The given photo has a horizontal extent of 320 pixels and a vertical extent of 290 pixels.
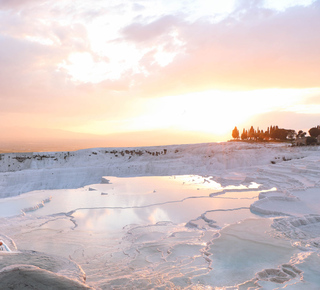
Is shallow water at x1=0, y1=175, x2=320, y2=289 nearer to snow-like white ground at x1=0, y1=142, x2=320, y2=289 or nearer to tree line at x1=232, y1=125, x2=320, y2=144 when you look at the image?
snow-like white ground at x1=0, y1=142, x2=320, y2=289

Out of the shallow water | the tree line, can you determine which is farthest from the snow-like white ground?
the tree line

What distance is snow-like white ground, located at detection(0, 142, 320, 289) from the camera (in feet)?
20.6

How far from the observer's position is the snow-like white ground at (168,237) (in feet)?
20.6

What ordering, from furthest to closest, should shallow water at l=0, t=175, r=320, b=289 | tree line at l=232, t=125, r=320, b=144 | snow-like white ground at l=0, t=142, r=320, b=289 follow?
tree line at l=232, t=125, r=320, b=144 → shallow water at l=0, t=175, r=320, b=289 → snow-like white ground at l=0, t=142, r=320, b=289

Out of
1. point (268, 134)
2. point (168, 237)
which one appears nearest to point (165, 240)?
point (168, 237)

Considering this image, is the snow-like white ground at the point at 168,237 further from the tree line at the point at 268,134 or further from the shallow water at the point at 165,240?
the tree line at the point at 268,134

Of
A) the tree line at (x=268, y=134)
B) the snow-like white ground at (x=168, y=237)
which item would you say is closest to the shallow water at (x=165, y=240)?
the snow-like white ground at (x=168, y=237)

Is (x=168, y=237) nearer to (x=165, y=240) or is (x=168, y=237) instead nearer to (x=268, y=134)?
(x=165, y=240)

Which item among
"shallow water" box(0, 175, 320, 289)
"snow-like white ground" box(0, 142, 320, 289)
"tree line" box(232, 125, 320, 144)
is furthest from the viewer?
"tree line" box(232, 125, 320, 144)

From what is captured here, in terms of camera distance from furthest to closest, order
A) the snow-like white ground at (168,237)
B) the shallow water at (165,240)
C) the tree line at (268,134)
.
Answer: the tree line at (268,134) < the shallow water at (165,240) < the snow-like white ground at (168,237)

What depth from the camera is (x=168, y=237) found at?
988cm

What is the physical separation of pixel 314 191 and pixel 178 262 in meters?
12.7

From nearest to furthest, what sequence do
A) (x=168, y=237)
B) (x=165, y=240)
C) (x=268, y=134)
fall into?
(x=165, y=240) < (x=168, y=237) < (x=268, y=134)

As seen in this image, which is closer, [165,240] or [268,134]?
[165,240]
